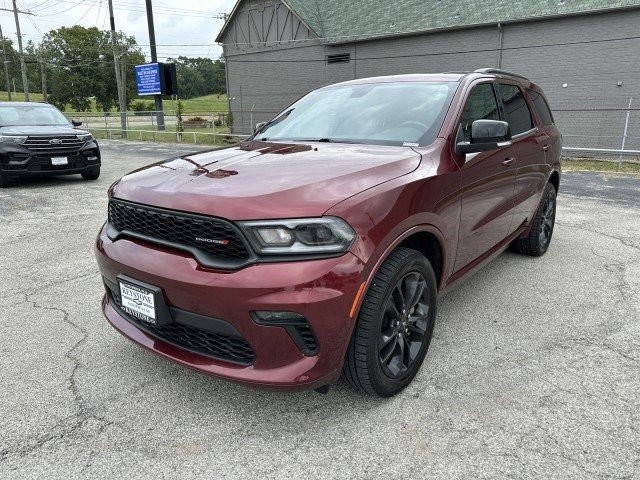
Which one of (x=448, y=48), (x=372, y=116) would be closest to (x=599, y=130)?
(x=448, y=48)

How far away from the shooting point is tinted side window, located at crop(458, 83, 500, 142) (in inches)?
126

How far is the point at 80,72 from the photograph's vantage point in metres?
59.4

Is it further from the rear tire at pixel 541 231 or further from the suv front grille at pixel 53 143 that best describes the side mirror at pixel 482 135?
the suv front grille at pixel 53 143

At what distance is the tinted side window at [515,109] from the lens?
13.0 feet

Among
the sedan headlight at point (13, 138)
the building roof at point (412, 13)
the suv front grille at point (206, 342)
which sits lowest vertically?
the suv front grille at point (206, 342)

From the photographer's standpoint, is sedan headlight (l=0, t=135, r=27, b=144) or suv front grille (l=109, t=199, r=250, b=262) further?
sedan headlight (l=0, t=135, r=27, b=144)

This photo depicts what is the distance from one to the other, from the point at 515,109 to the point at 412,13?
1972 cm

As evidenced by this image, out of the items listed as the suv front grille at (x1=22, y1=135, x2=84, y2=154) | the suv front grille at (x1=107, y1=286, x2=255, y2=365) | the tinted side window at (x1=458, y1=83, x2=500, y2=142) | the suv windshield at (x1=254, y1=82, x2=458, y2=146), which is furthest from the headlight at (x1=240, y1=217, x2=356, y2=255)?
the suv front grille at (x1=22, y1=135, x2=84, y2=154)

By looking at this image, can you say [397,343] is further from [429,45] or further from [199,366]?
[429,45]

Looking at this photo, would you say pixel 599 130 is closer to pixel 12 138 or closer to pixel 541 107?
pixel 541 107

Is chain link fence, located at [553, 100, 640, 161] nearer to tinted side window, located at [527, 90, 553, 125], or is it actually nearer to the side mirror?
tinted side window, located at [527, 90, 553, 125]

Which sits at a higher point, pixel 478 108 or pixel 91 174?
pixel 478 108

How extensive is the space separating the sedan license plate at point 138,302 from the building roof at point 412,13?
59.4 feet

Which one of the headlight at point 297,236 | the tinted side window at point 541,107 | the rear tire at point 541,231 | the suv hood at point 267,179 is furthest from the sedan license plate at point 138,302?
the tinted side window at point 541,107
